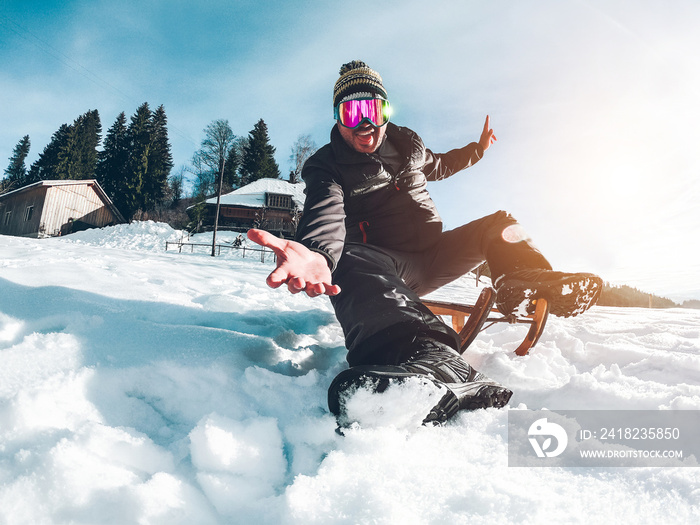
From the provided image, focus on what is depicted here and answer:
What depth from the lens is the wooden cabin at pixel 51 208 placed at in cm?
2483

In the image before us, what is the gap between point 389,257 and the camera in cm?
187

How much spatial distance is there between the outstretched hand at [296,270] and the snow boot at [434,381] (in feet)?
0.77

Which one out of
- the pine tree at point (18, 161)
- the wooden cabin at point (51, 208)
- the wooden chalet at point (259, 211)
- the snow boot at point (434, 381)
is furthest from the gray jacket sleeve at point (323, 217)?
the pine tree at point (18, 161)

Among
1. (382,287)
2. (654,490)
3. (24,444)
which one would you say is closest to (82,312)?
(24,444)

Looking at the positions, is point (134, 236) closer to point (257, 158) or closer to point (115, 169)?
point (115, 169)

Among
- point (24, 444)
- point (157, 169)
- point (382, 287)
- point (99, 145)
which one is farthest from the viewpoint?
point (99, 145)

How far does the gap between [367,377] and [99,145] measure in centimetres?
5562

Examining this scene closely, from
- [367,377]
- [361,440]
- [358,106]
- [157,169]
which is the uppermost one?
[157,169]

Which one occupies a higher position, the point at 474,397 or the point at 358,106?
the point at 358,106

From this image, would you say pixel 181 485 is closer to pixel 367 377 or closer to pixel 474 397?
pixel 367 377

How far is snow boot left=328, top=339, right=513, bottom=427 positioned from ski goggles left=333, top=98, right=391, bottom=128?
119 centimetres

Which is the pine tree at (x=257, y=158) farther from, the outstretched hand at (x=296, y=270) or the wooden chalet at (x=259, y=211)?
the outstretched hand at (x=296, y=270)

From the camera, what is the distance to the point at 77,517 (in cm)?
65

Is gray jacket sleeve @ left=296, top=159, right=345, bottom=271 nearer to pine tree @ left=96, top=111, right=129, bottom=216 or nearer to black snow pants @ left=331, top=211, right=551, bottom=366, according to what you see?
black snow pants @ left=331, top=211, right=551, bottom=366
